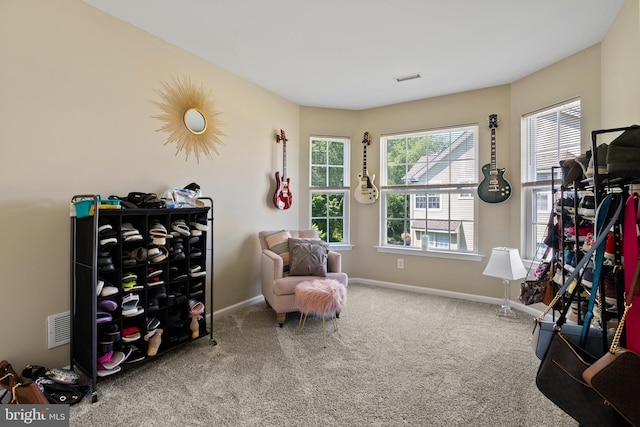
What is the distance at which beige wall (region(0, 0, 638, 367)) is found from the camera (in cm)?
187

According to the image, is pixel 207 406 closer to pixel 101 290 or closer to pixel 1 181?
pixel 101 290

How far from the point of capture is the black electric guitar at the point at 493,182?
138 inches

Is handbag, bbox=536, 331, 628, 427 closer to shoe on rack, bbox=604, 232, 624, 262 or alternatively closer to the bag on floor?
the bag on floor

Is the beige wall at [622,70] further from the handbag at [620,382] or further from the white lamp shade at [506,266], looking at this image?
the handbag at [620,382]

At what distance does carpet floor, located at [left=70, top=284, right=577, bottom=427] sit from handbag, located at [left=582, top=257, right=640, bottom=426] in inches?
27.3

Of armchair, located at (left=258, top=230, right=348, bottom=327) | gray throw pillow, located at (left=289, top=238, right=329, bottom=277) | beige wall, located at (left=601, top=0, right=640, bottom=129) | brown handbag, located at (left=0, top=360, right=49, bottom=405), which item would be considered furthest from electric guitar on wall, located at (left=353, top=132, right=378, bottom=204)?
brown handbag, located at (left=0, top=360, right=49, bottom=405)

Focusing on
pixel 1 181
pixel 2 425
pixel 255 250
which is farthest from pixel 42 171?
pixel 255 250

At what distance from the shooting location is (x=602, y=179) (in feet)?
4.93

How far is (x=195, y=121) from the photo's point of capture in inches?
113

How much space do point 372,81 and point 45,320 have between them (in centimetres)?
353

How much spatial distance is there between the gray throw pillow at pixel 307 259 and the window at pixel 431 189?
142cm

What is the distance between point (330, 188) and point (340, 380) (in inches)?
110

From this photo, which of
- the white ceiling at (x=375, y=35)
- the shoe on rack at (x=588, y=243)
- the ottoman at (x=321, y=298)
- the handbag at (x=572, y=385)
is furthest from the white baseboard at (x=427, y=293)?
the white ceiling at (x=375, y=35)

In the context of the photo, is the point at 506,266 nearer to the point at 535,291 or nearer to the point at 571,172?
the point at 535,291
